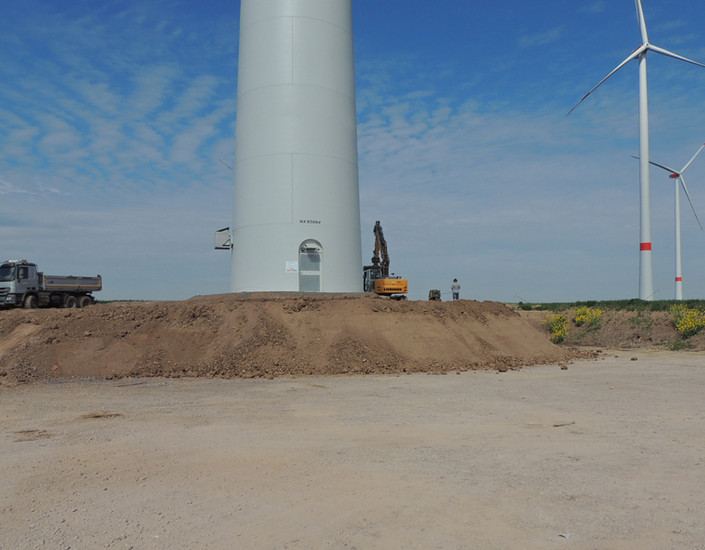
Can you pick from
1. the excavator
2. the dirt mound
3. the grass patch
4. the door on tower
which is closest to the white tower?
the door on tower

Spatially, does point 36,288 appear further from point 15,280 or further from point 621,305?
point 621,305

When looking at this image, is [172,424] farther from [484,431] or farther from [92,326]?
[92,326]

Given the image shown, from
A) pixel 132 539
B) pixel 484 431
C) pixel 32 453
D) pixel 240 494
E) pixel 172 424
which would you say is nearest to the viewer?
pixel 132 539

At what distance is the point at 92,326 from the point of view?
17328 mm

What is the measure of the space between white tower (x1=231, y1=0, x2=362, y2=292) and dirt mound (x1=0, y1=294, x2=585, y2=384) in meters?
1.45

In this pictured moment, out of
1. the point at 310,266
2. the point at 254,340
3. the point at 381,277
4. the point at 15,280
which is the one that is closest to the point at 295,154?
the point at 310,266

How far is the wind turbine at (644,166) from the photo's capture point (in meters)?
35.4

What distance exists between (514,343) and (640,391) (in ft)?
24.0

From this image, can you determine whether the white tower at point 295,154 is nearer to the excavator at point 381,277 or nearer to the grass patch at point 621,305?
the excavator at point 381,277

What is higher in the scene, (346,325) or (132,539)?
(346,325)

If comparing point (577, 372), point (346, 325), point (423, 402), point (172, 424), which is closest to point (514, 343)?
point (577, 372)

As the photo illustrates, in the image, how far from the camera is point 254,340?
16.4 metres

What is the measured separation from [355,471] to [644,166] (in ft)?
118

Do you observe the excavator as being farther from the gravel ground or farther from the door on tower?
the gravel ground
